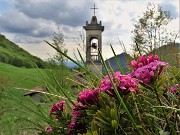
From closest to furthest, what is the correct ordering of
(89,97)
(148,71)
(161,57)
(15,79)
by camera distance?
1. (148,71)
2. (89,97)
3. (161,57)
4. (15,79)

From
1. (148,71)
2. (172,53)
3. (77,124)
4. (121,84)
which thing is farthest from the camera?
(172,53)

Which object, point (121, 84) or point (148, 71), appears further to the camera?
point (121, 84)

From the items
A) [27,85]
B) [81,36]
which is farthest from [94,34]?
[81,36]

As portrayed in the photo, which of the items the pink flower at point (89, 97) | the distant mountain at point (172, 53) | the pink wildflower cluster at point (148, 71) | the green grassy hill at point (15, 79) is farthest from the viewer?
the green grassy hill at point (15, 79)

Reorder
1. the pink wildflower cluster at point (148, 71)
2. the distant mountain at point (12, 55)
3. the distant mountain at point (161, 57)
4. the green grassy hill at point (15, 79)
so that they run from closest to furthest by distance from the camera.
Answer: the pink wildflower cluster at point (148, 71), the distant mountain at point (161, 57), the green grassy hill at point (15, 79), the distant mountain at point (12, 55)

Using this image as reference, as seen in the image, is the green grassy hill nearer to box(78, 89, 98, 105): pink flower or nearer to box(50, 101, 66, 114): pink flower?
box(50, 101, 66, 114): pink flower

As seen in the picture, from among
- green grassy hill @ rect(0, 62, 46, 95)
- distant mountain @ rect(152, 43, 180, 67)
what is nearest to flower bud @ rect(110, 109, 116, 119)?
distant mountain @ rect(152, 43, 180, 67)

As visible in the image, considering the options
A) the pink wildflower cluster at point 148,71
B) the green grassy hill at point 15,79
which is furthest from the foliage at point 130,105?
the green grassy hill at point 15,79

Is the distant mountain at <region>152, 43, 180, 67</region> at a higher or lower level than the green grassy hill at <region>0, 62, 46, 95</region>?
lower

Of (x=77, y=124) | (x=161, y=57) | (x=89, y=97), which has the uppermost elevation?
(x=161, y=57)

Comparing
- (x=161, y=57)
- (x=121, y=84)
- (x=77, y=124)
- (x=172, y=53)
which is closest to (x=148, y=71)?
(x=121, y=84)

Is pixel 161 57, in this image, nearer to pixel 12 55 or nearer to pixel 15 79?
pixel 15 79

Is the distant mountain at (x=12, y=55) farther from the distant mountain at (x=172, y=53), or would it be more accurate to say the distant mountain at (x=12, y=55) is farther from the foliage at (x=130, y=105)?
the foliage at (x=130, y=105)

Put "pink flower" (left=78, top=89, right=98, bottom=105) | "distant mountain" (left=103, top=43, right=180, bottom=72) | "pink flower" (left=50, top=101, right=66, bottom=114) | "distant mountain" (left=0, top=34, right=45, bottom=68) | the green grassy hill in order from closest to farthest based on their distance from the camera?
"pink flower" (left=78, top=89, right=98, bottom=105) → "pink flower" (left=50, top=101, right=66, bottom=114) → "distant mountain" (left=103, top=43, right=180, bottom=72) → the green grassy hill → "distant mountain" (left=0, top=34, right=45, bottom=68)
